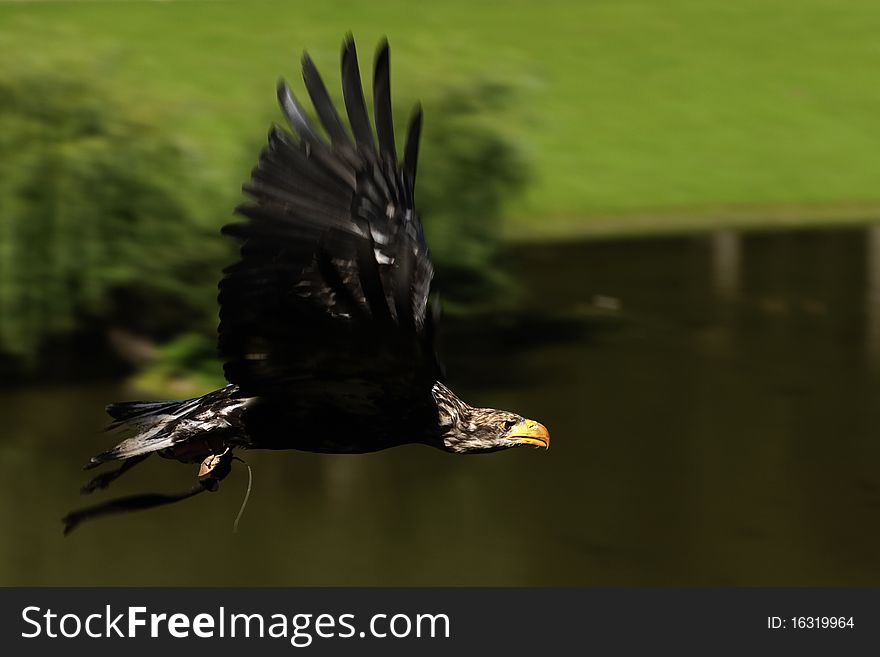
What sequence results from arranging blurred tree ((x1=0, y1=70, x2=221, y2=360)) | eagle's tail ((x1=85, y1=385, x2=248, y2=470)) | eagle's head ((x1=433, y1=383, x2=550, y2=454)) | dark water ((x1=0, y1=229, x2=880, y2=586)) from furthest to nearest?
blurred tree ((x1=0, y1=70, x2=221, y2=360)), dark water ((x1=0, y1=229, x2=880, y2=586)), eagle's head ((x1=433, y1=383, x2=550, y2=454)), eagle's tail ((x1=85, y1=385, x2=248, y2=470))

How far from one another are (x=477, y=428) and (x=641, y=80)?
2772cm

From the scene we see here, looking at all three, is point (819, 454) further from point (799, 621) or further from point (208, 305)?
point (208, 305)

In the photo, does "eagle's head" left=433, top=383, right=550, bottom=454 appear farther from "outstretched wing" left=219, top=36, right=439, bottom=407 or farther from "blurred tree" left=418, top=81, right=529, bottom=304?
"blurred tree" left=418, top=81, right=529, bottom=304

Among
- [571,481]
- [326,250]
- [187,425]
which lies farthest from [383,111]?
[571,481]

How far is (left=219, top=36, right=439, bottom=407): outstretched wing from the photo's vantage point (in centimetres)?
485

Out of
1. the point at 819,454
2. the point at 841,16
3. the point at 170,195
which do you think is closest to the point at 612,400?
the point at 819,454

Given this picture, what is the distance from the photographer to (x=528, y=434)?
566cm

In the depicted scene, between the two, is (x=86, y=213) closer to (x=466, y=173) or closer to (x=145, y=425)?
(x=466, y=173)

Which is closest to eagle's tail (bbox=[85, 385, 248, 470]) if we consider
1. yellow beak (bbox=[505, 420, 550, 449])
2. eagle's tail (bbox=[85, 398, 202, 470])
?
eagle's tail (bbox=[85, 398, 202, 470])

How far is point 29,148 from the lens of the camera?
53.7 feet

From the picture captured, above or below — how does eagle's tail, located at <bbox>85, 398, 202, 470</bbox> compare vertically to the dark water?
above

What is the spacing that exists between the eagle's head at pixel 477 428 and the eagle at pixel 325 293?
31cm

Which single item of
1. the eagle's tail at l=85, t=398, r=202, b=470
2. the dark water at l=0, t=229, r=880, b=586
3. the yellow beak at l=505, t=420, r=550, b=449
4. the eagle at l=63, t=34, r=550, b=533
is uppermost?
the eagle at l=63, t=34, r=550, b=533

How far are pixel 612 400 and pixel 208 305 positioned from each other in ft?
16.3
